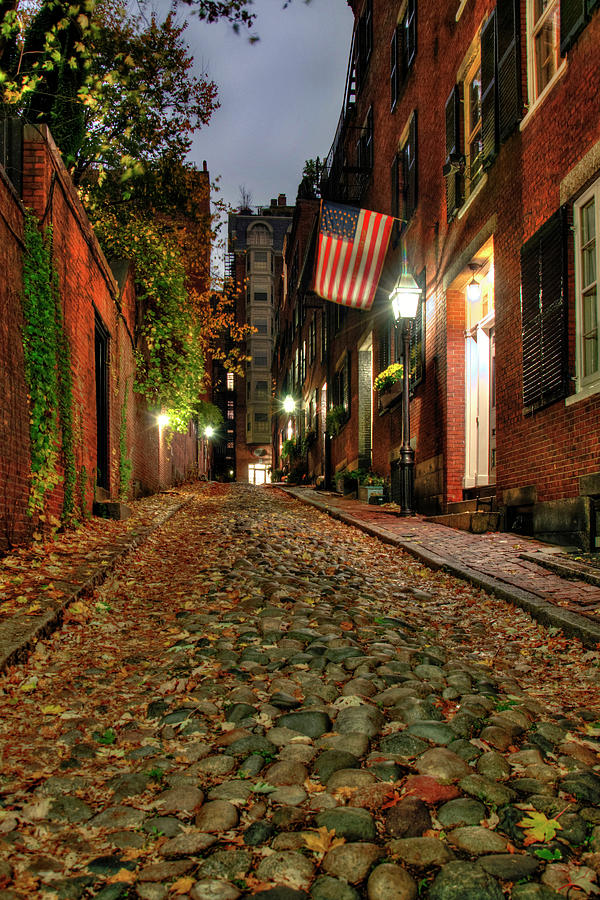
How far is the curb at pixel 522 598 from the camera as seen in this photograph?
3.92 metres

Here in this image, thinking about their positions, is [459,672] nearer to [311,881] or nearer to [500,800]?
[500,800]

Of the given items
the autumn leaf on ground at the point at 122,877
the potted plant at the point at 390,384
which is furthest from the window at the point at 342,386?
the autumn leaf on ground at the point at 122,877

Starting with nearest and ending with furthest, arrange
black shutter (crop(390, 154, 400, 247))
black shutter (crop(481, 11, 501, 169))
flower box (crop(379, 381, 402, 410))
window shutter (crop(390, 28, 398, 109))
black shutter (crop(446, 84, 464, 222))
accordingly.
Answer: black shutter (crop(481, 11, 501, 169)) → black shutter (crop(446, 84, 464, 222)) → flower box (crop(379, 381, 402, 410)) → black shutter (crop(390, 154, 400, 247)) → window shutter (crop(390, 28, 398, 109))

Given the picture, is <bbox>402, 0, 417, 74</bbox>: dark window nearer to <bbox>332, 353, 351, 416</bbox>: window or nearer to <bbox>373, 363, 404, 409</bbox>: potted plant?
<bbox>373, 363, 404, 409</bbox>: potted plant

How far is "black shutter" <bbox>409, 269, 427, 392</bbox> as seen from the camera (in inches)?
457

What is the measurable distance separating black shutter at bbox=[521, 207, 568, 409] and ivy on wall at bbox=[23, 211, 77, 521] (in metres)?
5.16

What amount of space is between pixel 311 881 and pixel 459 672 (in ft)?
6.11

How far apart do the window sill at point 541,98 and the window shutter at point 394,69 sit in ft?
23.9

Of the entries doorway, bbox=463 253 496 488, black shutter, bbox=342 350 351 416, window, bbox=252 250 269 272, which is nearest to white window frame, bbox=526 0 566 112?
doorway, bbox=463 253 496 488

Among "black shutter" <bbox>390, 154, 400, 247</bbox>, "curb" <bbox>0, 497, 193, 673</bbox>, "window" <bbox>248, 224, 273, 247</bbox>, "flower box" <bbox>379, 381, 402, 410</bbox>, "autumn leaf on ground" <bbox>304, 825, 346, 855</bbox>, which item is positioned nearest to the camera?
"autumn leaf on ground" <bbox>304, 825, 346, 855</bbox>

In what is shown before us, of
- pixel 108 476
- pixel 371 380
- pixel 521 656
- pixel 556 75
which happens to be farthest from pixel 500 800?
pixel 371 380

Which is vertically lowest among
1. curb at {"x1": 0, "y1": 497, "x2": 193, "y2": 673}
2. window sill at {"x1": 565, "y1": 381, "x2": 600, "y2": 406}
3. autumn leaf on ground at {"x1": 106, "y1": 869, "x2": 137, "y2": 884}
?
autumn leaf on ground at {"x1": 106, "y1": 869, "x2": 137, "y2": 884}

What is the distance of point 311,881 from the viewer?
1.75 meters

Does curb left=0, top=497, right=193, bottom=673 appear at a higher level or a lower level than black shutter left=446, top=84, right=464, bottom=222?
lower
